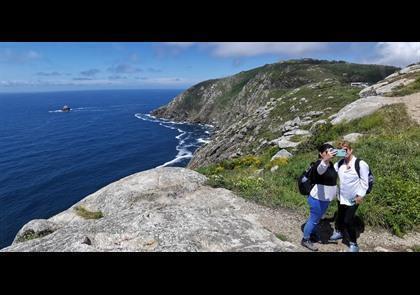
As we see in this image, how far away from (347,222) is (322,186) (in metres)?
1.57

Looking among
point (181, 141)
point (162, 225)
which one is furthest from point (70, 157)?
point (162, 225)

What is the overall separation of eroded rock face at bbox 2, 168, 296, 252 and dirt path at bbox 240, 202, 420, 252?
1.66ft

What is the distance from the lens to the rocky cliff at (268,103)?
4919 centimetres

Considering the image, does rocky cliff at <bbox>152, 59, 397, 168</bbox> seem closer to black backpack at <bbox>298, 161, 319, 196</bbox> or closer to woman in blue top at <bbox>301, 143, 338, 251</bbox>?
woman in blue top at <bbox>301, 143, 338, 251</bbox>

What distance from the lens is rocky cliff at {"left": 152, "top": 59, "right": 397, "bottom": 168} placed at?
1937 inches

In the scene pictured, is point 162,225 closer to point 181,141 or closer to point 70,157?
point 70,157

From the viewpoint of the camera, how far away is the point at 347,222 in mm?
9391

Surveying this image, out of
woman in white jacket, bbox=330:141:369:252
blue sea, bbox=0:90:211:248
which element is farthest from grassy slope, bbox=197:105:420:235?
blue sea, bbox=0:90:211:248

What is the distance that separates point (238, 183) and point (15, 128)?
154 meters

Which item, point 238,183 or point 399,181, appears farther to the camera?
point 238,183
